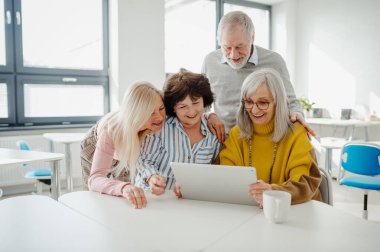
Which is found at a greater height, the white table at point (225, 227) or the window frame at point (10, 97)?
the window frame at point (10, 97)

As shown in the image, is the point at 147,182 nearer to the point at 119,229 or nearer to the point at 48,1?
the point at 119,229

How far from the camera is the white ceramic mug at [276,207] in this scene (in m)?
1.05

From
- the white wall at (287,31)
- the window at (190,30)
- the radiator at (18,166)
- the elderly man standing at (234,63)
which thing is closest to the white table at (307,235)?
the elderly man standing at (234,63)

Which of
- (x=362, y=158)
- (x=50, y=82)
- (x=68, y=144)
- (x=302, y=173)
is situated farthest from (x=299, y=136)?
(x=50, y=82)

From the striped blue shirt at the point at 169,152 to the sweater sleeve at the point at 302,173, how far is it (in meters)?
0.37

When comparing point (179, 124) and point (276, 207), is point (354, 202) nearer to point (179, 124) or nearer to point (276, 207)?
point (179, 124)

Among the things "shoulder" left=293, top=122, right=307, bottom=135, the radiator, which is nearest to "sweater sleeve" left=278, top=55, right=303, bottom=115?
"shoulder" left=293, top=122, right=307, bottom=135

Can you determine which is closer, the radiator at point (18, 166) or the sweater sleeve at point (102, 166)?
the sweater sleeve at point (102, 166)

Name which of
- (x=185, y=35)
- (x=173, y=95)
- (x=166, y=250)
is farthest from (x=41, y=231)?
(x=185, y=35)

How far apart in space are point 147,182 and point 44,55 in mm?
3399

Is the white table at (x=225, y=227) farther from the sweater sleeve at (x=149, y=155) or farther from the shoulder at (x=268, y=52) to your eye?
the shoulder at (x=268, y=52)

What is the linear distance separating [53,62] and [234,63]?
10.0ft

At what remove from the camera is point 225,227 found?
3.44 feet

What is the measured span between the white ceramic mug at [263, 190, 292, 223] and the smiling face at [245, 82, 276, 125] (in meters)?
0.50
